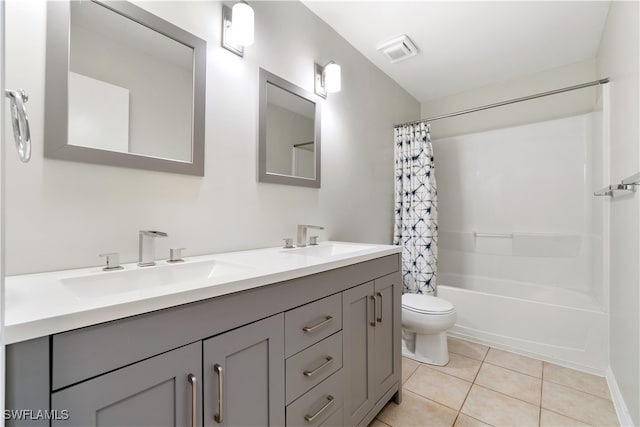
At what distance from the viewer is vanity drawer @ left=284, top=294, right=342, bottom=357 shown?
3.12 feet

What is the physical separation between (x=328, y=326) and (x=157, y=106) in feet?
3.64

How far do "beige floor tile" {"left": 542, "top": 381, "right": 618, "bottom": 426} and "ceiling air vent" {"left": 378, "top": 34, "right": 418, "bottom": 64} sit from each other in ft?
8.19

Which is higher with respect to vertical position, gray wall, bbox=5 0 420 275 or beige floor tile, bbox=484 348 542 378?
gray wall, bbox=5 0 420 275

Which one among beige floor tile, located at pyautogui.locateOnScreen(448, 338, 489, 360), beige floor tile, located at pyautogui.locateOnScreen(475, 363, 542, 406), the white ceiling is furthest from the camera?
beige floor tile, located at pyautogui.locateOnScreen(448, 338, 489, 360)

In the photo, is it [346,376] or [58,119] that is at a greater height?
[58,119]

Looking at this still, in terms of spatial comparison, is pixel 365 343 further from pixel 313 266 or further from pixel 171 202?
pixel 171 202

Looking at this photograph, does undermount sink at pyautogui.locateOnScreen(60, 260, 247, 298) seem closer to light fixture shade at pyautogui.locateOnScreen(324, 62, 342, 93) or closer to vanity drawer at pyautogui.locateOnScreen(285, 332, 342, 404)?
vanity drawer at pyautogui.locateOnScreen(285, 332, 342, 404)

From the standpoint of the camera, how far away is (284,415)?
36.3 inches

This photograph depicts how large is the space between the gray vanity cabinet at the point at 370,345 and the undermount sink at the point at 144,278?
56 cm

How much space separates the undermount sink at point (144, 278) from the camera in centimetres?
83

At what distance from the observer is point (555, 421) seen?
148 centimetres

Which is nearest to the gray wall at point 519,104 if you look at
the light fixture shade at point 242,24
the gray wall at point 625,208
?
the gray wall at point 625,208

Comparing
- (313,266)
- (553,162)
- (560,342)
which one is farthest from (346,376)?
(553,162)

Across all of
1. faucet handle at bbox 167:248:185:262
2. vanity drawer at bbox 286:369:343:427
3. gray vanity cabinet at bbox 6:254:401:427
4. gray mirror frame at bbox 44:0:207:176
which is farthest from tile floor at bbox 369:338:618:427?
gray mirror frame at bbox 44:0:207:176
